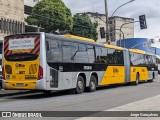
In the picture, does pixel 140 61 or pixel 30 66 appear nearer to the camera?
pixel 30 66

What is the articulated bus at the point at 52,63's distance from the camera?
1762 cm

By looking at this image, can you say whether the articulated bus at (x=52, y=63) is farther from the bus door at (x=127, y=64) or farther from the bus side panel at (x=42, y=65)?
the bus door at (x=127, y=64)

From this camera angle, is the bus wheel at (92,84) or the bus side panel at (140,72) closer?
the bus wheel at (92,84)

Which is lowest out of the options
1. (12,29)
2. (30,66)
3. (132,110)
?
(132,110)

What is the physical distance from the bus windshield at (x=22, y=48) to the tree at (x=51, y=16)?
41.9 meters

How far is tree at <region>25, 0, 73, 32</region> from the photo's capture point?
199 feet

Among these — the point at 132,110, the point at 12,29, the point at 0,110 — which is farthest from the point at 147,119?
the point at 12,29

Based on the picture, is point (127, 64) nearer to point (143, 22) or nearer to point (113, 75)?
point (113, 75)

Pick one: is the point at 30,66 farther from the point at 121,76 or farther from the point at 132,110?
the point at 121,76

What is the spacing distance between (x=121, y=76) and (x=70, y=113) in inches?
616

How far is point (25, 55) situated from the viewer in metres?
17.9

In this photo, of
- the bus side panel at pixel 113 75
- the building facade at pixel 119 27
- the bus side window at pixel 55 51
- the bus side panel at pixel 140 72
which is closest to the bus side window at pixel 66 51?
the bus side window at pixel 55 51

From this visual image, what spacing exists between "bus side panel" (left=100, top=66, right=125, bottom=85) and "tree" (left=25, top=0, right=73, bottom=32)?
3394cm

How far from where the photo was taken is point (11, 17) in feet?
198
